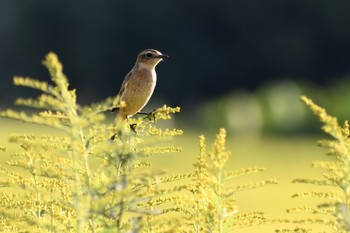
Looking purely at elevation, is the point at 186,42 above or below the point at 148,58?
above

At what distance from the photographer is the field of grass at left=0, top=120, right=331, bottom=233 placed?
21.6m

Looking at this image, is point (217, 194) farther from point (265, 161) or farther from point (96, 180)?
point (265, 161)

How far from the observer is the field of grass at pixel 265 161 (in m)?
21.6

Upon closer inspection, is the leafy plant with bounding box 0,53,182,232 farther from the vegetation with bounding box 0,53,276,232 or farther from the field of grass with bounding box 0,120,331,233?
the field of grass with bounding box 0,120,331,233

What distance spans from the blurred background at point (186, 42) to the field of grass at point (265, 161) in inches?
545

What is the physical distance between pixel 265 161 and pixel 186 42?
821 inches

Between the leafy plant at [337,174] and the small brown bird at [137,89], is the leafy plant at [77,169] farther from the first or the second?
the small brown bird at [137,89]

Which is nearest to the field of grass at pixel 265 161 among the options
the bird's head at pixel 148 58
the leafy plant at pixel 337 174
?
the bird's head at pixel 148 58

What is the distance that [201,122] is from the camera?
32250mm

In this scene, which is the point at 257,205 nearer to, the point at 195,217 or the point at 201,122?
the point at 201,122

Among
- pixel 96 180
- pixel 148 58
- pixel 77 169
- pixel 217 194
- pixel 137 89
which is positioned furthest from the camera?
pixel 148 58

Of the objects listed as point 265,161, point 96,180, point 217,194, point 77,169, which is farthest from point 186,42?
point 77,169

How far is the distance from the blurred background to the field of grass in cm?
1385

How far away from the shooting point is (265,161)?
89.0ft
